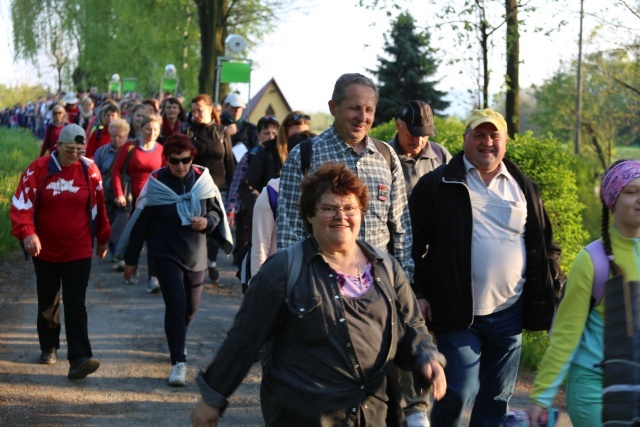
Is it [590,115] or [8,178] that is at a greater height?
[590,115]

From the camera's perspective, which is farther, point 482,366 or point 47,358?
point 47,358

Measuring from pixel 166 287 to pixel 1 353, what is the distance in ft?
6.00

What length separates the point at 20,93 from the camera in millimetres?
82062

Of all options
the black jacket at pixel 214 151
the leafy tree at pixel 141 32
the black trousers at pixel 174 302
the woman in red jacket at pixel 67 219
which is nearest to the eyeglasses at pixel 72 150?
the woman in red jacket at pixel 67 219

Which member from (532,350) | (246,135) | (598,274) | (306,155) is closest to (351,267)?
(598,274)

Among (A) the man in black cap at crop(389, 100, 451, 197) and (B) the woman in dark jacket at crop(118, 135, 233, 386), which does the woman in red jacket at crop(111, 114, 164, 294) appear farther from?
(A) the man in black cap at crop(389, 100, 451, 197)

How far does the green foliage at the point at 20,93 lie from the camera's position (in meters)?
74.1

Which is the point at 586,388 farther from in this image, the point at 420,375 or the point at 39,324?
the point at 39,324

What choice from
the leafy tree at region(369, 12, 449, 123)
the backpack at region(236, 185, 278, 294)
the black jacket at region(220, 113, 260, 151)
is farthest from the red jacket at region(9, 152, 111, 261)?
the leafy tree at region(369, 12, 449, 123)

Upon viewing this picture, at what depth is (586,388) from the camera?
3.91 metres

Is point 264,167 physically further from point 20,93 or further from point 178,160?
point 20,93

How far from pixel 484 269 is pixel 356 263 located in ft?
4.41

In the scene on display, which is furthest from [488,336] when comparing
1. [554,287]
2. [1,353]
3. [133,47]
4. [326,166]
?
[133,47]

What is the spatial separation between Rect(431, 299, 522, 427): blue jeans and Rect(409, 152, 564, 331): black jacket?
0.30 ft
